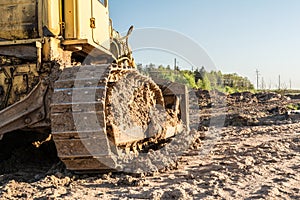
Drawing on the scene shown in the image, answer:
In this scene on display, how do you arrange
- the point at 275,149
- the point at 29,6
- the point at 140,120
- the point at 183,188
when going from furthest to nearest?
the point at 275,149 < the point at 140,120 < the point at 29,6 < the point at 183,188

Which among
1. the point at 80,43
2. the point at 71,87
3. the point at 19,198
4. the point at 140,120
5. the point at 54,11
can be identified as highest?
the point at 54,11

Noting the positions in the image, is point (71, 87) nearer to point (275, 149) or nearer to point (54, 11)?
point (54, 11)

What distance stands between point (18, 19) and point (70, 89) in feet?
5.66

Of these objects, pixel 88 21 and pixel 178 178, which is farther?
pixel 88 21

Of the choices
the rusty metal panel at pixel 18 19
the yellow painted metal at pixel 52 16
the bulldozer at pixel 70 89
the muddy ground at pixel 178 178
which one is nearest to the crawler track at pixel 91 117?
the bulldozer at pixel 70 89

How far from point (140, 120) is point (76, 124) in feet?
5.63

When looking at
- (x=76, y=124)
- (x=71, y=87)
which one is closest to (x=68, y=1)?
(x=71, y=87)

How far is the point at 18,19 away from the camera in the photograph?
5.56 meters

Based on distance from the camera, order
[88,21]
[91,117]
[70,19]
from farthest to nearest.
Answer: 1. [88,21]
2. [70,19]
3. [91,117]

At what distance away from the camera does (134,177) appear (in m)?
4.78

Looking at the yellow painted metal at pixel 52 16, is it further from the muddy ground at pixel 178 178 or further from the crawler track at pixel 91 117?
the muddy ground at pixel 178 178

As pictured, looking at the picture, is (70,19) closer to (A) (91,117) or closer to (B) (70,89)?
(B) (70,89)

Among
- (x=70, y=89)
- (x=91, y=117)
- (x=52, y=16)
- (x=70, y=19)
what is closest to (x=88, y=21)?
(x=70, y=19)

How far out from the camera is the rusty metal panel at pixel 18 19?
5.50 metres
